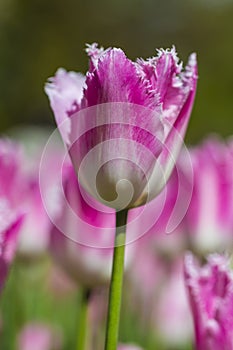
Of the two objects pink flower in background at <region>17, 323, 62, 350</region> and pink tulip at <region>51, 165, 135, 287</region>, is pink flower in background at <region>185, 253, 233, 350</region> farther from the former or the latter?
pink flower in background at <region>17, 323, 62, 350</region>

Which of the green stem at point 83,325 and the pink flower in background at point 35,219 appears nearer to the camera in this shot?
the green stem at point 83,325

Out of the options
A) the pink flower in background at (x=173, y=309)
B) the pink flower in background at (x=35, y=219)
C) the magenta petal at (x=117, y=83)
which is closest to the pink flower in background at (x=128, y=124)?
the magenta petal at (x=117, y=83)

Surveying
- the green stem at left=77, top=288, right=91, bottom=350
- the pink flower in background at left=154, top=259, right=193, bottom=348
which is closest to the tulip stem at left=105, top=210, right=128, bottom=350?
the green stem at left=77, top=288, right=91, bottom=350

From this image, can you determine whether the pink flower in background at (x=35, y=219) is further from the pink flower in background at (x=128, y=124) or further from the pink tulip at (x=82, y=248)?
the pink flower in background at (x=128, y=124)

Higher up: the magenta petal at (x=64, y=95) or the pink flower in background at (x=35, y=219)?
the pink flower in background at (x=35, y=219)

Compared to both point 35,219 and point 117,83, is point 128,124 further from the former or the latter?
point 35,219

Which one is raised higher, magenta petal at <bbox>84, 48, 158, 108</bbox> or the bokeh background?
the bokeh background

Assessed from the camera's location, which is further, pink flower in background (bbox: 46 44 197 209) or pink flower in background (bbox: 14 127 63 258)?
pink flower in background (bbox: 14 127 63 258)
